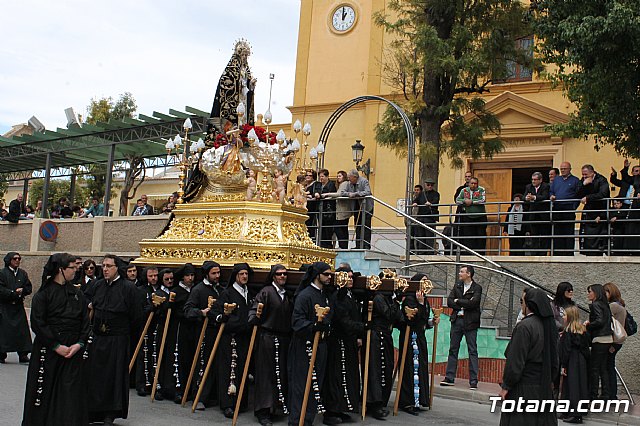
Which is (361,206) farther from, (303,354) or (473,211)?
(303,354)

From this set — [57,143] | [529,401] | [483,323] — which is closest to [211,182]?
[483,323]

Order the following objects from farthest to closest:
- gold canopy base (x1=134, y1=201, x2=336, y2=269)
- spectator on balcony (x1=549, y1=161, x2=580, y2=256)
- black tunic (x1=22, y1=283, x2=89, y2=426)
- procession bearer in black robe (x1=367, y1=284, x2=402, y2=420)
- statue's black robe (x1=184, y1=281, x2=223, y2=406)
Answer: spectator on balcony (x1=549, y1=161, x2=580, y2=256), gold canopy base (x1=134, y1=201, x2=336, y2=269), statue's black robe (x1=184, y1=281, x2=223, y2=406), procession bearer in black robe (x1=367, y1=284, x2=402, y2=420), black tunic (x1=22, y1=283, x2=89, y2=426)

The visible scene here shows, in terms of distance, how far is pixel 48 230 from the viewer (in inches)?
825

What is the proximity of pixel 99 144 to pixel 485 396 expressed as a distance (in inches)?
580

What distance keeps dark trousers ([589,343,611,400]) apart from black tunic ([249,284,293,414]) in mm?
4370

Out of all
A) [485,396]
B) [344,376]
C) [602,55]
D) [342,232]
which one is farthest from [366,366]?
[602,55]

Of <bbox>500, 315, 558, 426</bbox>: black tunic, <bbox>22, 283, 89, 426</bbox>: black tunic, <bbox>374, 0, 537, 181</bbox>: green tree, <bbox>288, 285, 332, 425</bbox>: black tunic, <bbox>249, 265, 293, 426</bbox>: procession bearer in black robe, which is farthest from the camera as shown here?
<bbox>374, 0, 537, 181</bbox>: green tree

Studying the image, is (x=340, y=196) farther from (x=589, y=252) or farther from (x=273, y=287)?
(x=273, y=287)

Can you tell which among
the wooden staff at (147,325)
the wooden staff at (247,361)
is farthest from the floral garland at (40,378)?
the wooden staff at (147,325)

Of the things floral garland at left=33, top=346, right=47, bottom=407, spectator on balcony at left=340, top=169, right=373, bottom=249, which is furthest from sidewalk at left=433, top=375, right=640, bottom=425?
floral garland at left=33, top=346, right=47, bottom=407

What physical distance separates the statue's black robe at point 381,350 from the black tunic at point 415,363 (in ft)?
0.63

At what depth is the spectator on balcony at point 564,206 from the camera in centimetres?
1434

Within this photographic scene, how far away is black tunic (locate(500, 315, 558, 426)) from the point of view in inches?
283

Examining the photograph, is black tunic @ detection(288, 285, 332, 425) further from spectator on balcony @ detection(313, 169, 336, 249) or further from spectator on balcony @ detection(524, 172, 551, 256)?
spectator on balcony @ detection(524, 172, 551, 256)
